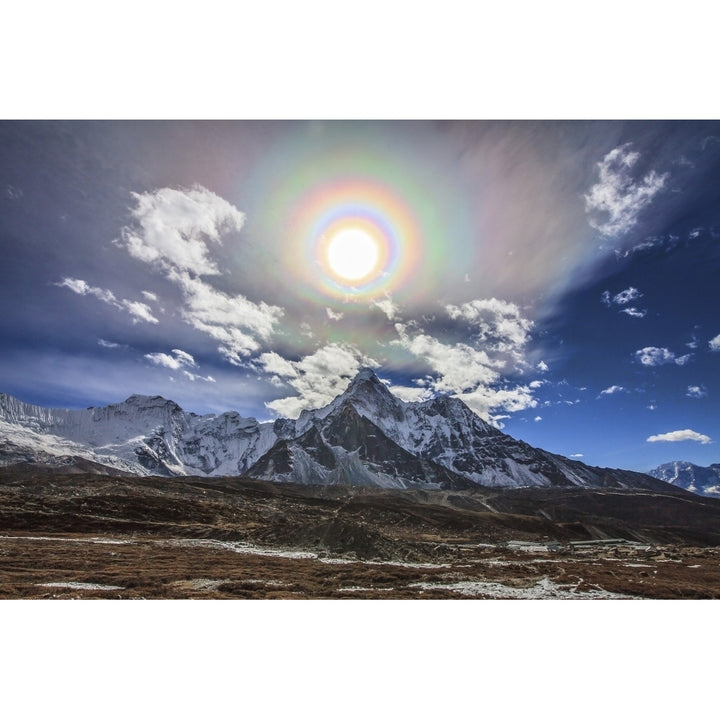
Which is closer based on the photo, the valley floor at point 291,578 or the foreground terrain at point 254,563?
the valley floor at point 291,578

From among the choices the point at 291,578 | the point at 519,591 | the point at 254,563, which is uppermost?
the point at 519,591

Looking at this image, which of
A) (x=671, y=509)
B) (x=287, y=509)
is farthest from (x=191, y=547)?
(x=671, y=509)

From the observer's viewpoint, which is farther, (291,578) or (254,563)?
(254,563)

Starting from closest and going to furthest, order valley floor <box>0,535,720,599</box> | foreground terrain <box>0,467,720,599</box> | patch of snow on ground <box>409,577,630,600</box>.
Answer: valley floor <box>0,535,720,599</box>
foreground terrain <box>0,467,720,599</box>
patch of snow on ground <box>409,577,630,600</box>

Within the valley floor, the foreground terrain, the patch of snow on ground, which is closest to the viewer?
the valley floor

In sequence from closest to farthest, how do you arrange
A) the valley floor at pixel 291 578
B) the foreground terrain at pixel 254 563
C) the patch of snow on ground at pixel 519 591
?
1. the valley floor at pixel 291 578
2. the foreground terrain at pixel 254 563
3. the patch of snow on ground at pixel 519 591

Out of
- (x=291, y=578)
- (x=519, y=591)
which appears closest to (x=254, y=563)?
(x=291, y=578)

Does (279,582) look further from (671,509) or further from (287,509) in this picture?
(671,509)

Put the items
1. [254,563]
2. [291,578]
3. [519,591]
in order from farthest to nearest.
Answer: [254,563] → [291,578] → [519,591]

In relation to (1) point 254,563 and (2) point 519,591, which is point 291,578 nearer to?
(1) point 254,563

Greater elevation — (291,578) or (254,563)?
(291,578)

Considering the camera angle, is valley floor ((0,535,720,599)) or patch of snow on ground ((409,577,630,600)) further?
patch of snow on ground ((409,577,630,600))

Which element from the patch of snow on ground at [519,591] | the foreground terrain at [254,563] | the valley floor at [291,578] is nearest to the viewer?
the valley floor at [291,578]
